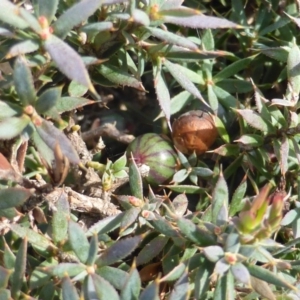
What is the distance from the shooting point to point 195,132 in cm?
204

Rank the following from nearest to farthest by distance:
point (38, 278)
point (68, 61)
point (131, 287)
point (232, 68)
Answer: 1. point (68, 61)
2. point (131, 287)
3. point (38, 278)
4. point (232, 68)

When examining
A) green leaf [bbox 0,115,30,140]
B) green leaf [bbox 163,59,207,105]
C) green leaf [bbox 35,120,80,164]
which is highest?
green leaf [bbox 0,115,30,140]

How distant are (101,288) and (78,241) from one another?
0.14 m

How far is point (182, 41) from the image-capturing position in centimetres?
165

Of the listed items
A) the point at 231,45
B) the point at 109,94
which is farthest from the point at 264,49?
the point at 109,94

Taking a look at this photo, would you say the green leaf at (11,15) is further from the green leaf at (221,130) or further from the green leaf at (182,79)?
the green leaf at (221,130)

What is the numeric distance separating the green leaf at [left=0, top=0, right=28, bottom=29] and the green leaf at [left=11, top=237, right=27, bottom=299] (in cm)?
55

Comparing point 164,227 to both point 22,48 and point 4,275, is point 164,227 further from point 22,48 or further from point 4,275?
point 22,48

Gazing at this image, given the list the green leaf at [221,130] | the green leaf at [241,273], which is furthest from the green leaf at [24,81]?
the green leaf at [221,130]

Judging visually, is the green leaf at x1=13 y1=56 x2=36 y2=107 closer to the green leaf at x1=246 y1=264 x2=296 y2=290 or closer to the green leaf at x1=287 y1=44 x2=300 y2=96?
the green leaf at x1=246 y1=264 x2=296 y2=290

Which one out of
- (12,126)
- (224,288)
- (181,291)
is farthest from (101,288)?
(12,126)

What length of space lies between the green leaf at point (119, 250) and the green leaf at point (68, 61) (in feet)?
1.34

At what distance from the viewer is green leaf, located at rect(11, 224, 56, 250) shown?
1.56m

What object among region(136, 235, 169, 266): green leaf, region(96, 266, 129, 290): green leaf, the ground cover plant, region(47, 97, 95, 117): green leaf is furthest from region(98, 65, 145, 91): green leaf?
region(96, 266, 129, 290): green leaf
